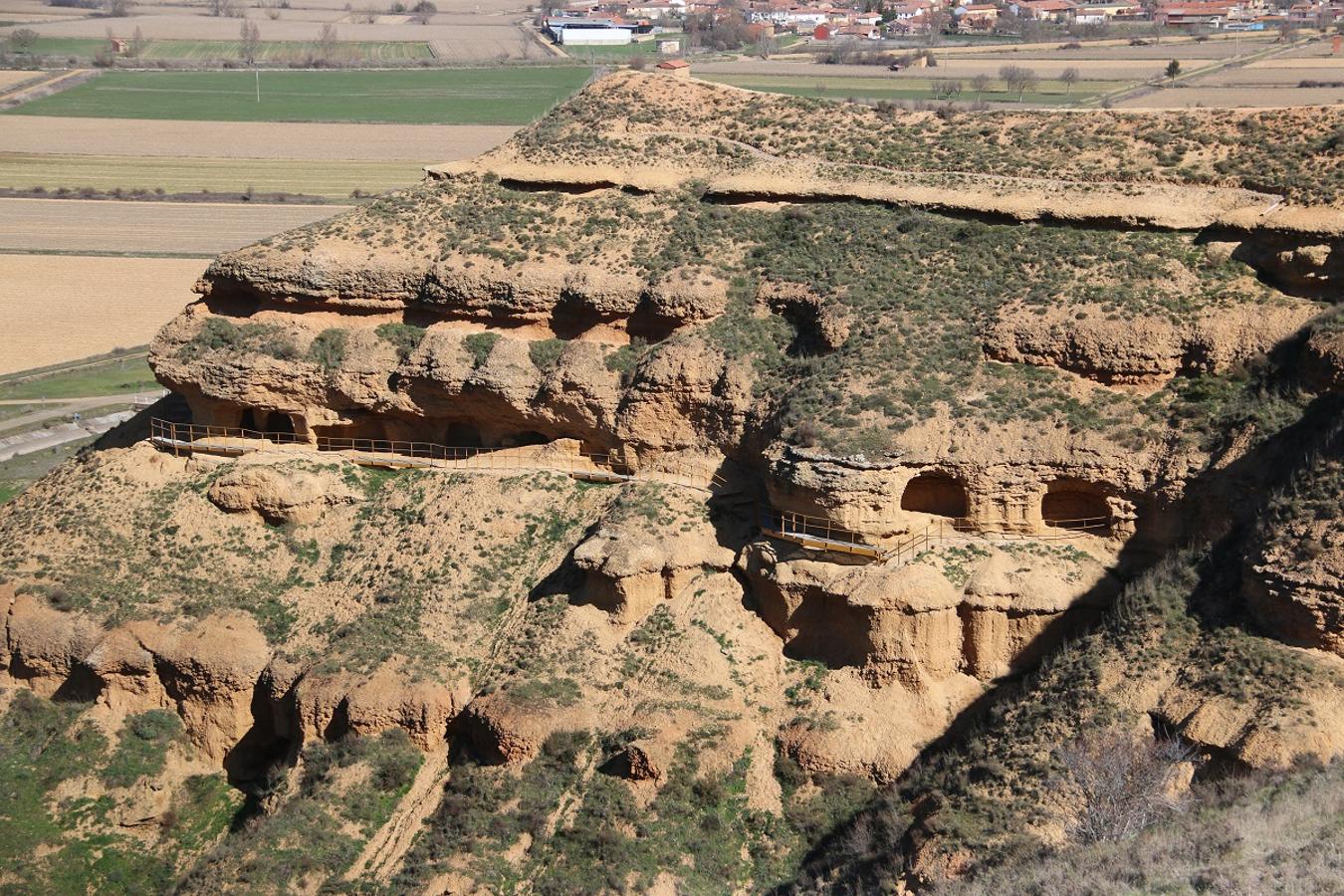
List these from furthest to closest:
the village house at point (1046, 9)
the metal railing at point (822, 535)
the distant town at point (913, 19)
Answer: the village house at point (1046, 9), the distant town at point (913, 19), the metal railing at point (822, 535)

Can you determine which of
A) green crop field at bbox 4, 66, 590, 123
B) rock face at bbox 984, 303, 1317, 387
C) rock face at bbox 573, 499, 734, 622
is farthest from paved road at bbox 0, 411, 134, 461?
green crop field at bbox 4, 66, 590, 123

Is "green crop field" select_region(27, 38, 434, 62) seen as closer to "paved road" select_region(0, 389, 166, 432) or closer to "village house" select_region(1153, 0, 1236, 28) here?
"village house" select_region(1153, 0, 1236, 28)

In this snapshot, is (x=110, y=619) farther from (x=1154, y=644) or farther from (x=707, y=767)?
(x=1154, y=644)

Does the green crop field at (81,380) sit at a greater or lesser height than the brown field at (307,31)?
lesser

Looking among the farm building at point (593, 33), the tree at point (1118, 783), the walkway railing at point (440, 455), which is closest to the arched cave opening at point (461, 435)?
the walkway railing at point (440, 455)

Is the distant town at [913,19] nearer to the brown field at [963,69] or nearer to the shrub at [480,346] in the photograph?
the brown field at [963,69]

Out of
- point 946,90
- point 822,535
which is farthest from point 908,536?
point 946,90

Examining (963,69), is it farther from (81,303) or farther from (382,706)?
(382,706)
